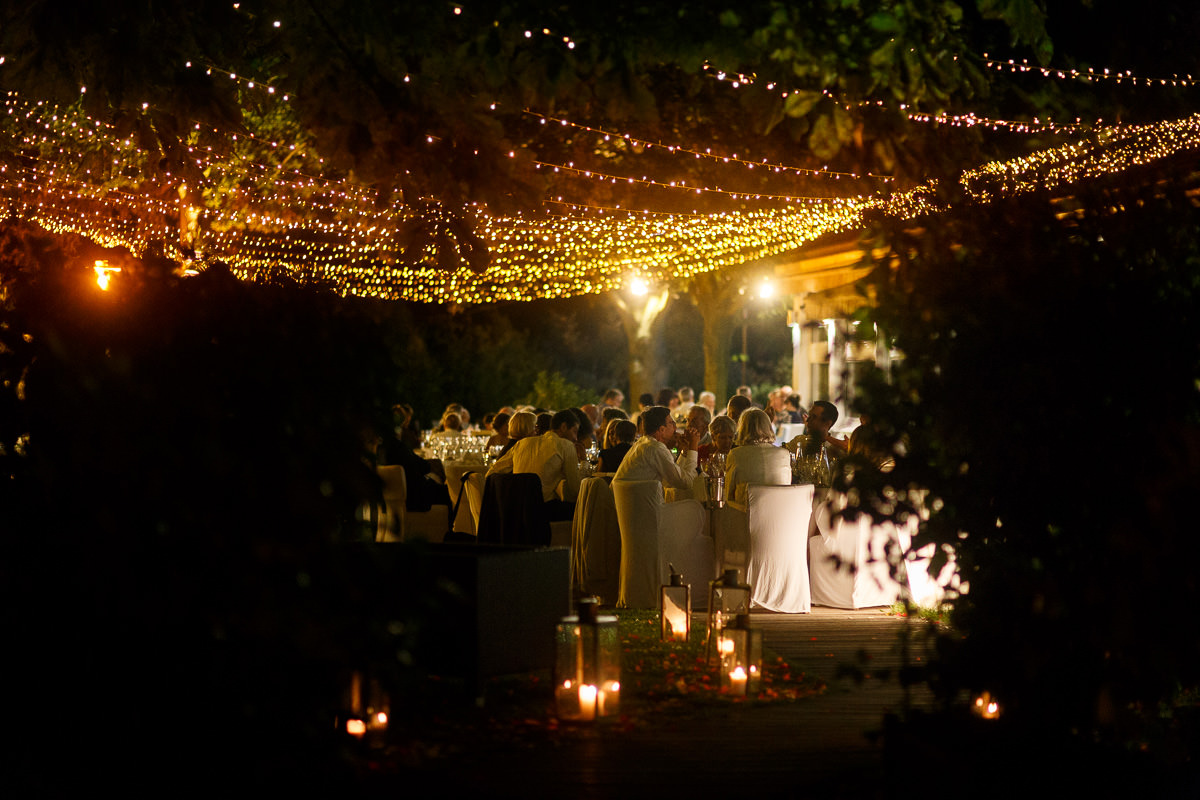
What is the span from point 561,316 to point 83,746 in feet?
117

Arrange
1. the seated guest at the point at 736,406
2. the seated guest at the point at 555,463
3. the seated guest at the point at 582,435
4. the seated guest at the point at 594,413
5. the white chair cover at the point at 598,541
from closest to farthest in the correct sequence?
the white chair cover at the point at 598,541, the seated guest at the point at 555,463, the seated guest at the point at 582,435, the seated guest at the point at 736,406, the seated guest at the point at 594,413

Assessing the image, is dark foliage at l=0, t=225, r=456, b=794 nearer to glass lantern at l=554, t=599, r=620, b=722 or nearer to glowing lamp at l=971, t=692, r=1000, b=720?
glass lantern at l=554, t=599, r=620, b=722

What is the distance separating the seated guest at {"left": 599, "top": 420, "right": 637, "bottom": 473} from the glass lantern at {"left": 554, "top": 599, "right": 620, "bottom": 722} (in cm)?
455

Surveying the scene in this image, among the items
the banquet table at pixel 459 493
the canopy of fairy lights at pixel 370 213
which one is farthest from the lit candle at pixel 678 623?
the banquet table at pixel 459 493

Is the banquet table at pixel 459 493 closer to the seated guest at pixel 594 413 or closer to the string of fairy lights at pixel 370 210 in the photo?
the string of fairy lights at pixel 370 210

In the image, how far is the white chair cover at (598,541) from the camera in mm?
10094

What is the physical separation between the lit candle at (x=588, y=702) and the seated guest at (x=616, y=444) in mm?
4652

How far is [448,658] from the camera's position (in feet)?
20.7

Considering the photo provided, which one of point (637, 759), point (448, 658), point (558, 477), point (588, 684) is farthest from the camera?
point (558, 477)

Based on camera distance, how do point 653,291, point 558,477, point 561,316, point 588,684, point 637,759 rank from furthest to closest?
1. point 561,316
2. point 653,291
3. point 558,477
4. point 588,684
5. point 637,759

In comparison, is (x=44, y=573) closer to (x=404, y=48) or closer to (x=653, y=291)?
(x=404, y=48)

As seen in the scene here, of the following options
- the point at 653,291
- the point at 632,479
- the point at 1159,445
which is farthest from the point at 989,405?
the point at 653,291

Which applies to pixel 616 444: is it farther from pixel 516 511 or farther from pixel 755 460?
pixel 516 511

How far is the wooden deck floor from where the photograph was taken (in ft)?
15.9
